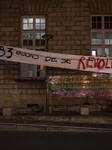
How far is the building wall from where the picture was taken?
75.1 ft

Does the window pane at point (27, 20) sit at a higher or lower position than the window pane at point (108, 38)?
higher

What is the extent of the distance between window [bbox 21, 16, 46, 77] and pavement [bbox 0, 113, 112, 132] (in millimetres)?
4424

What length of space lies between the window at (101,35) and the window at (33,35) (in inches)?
107

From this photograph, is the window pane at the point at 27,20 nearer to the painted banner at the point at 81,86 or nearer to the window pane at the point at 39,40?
the window pane at the point at 39,40

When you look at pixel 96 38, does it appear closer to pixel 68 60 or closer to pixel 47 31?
pixel 47 31

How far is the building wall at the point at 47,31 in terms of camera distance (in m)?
→ 22.9

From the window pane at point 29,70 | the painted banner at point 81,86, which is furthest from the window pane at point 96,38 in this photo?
the window pane at point 29,70

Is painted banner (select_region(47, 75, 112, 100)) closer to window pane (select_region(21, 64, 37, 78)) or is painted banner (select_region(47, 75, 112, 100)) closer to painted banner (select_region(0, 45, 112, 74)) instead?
painted banner (select_region(0, 45, 112, 74))

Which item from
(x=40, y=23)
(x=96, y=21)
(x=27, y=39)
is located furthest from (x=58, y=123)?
(x=96, y=21)
